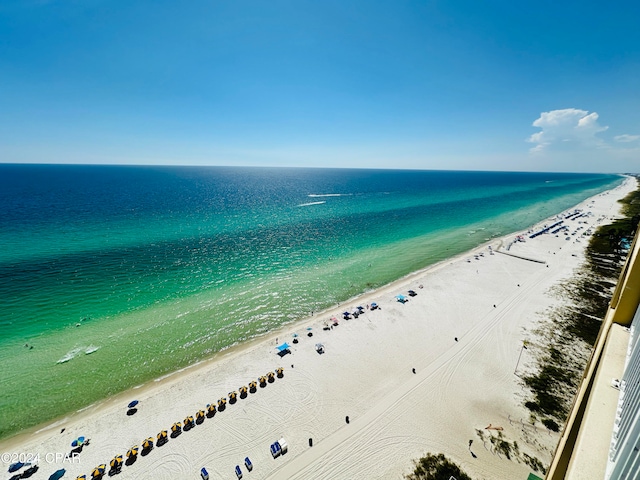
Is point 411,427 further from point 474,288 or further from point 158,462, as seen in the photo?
point 474,288

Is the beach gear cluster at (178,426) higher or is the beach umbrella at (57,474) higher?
the beach gear cluster at (178,426)

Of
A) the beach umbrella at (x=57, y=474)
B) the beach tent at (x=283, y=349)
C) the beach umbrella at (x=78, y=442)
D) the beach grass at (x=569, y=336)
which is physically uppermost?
the beach grass at (x=569, y=336)

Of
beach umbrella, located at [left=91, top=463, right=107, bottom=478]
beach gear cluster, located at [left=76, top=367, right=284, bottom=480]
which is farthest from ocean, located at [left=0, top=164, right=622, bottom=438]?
beach umbrella, located at [left=91, top=463, right=107, bottom=478]

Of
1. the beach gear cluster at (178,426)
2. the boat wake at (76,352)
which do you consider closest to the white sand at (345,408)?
the beach gear cluster at (178,426)

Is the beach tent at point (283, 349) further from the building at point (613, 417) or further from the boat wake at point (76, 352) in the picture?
the building at point (613, 417)

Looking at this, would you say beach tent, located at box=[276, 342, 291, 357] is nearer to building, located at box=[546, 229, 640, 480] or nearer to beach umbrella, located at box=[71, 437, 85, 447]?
beach umbrella, located at box=[71, 437, 85, 447]

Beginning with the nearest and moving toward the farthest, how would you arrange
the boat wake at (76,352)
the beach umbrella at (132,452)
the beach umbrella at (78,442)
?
the beach umbrella at (132,452)
the beach umbrella at (78,442)
the boat wake at (76,352)

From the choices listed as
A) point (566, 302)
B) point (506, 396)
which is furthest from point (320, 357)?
point (566, 302)

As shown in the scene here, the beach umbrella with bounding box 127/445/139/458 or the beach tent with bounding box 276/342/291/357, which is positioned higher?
the beach tent with bounding box 276/342/291/357
